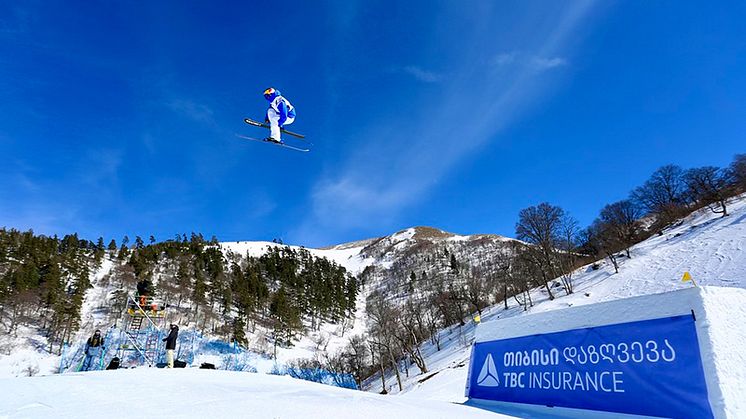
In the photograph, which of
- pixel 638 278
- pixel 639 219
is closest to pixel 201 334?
pixel 638 278

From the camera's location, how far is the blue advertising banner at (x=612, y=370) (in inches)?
173

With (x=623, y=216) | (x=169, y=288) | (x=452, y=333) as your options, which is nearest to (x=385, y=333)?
(x=452, y=333)

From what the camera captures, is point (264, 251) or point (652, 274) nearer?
point (652, 274)

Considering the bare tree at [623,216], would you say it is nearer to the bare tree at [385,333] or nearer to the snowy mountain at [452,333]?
the snowy mountain at [452,333]

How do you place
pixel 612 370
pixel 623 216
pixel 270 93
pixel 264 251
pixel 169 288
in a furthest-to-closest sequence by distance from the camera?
pixel 264 251, pixel 169 288, pixel 623 216, pixel 270 93, pixel 612 370

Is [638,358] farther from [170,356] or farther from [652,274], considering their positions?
[652,274]

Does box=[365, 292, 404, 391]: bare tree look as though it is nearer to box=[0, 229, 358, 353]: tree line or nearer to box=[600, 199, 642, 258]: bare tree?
box=[0, 229, 358, 353]: tree line

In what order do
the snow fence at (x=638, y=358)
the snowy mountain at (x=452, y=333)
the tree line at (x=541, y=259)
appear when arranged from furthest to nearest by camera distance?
the tree line at (x=541, y=259), the snowy mountain at (x=452, y=333), the snow fence at (x=638, y=358)

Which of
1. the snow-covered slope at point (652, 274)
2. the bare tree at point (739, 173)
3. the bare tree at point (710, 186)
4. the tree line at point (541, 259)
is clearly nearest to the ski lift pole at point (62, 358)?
the tree line at point (541, 259)

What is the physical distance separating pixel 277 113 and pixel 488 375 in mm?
8770

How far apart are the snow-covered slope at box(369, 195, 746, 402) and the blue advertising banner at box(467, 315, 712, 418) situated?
11.3m

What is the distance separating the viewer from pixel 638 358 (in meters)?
4.86

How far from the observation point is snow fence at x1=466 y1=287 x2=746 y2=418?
423 centimetres

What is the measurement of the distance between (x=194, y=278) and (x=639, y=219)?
337ft
